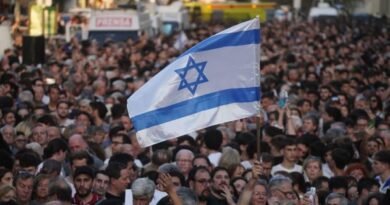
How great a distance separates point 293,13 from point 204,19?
28.7 feet

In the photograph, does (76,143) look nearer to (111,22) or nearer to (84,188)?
(84,188)

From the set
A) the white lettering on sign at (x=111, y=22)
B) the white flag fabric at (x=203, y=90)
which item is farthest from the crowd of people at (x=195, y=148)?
the white lettering on sign at (x=111, y=22)

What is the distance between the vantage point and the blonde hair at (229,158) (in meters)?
14.0

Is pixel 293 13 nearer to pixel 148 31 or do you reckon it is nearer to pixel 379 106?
pixel 148 31

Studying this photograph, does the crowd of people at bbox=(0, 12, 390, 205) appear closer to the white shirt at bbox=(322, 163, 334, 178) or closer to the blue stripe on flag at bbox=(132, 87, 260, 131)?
the white shirt at bbox=(322, 163, 334, 178)

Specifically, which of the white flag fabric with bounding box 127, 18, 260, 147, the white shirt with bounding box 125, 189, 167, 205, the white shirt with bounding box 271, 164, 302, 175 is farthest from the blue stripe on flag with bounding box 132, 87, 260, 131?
the white shirt with bounding box 271, 164, 302, 175

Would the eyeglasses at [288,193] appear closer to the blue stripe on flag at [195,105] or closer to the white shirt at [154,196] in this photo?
the white shirt at [154,196]

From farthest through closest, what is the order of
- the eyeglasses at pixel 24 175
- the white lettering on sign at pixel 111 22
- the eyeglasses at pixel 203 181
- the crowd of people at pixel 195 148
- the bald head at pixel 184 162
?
1. the white lettering on sign at pixel 111 22
2. the bald head at pixel 184 162
3. the eyeglasses at pixel 203 181
4. the eyeglasses at pixel 24 175
5. the crowd of people at pixel 195 148

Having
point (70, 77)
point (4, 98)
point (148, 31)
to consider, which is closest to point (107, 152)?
point (4, 98)

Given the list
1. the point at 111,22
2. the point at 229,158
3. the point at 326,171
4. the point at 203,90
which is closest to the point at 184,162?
the point at 229,158

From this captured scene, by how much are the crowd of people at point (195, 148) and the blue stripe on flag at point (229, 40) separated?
640 mm

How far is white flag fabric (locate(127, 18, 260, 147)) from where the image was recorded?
36.9ft

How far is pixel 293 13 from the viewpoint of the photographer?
74500mm

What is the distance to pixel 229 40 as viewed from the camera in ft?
38.2
